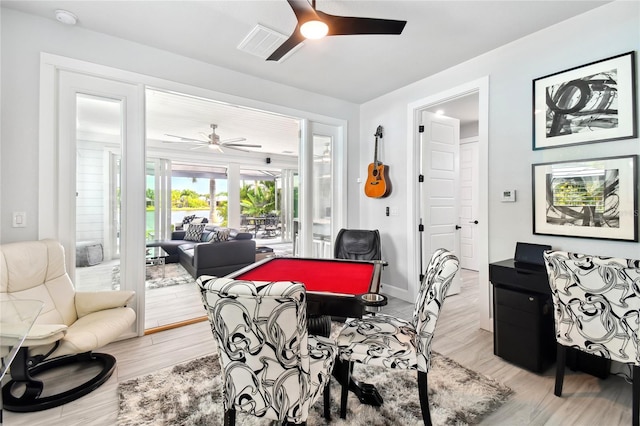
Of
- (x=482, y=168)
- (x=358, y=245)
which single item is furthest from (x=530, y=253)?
(x=358, y=245)

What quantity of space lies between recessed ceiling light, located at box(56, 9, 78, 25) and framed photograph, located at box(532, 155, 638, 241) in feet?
13.3

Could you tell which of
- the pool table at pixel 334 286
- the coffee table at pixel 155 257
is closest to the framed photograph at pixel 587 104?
the pool table at pixel 334 286

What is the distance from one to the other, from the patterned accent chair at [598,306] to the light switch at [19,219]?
12.6ft

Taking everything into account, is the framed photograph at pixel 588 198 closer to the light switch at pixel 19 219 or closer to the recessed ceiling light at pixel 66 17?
the recessed ceiling light at pixel 66 17

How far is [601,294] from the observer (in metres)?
1.68

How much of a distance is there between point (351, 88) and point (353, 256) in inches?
85.8

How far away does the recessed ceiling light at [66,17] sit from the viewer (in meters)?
2.25

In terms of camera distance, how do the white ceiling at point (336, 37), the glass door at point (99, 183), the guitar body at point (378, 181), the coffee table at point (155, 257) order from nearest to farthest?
the white ceiling at point (336, 37) → the glass door at point (99, 183) → the guitar body at point (378, 181) → the coffee table at point (155, 257)

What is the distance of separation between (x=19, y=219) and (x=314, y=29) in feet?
8.70

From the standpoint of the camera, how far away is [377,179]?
3.97m

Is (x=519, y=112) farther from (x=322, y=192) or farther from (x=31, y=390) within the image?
(x=31, y=390)

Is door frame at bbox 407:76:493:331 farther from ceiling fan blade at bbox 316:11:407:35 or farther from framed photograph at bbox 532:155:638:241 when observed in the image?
ceiling fan blade at bbox 316:11:407:35

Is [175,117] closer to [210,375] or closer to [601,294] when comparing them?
[210,375]

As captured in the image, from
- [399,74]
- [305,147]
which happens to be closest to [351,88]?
Result: [399,74]
